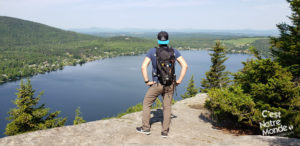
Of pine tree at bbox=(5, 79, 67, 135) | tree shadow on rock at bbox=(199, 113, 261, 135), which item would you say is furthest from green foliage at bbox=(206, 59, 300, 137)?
pine tree at bbox=(5, 79, 67, 135)

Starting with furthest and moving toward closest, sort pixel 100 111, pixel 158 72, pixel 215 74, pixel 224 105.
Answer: pixel 100 111
pixel 215 74
pixel 224 105
pixel 158 72

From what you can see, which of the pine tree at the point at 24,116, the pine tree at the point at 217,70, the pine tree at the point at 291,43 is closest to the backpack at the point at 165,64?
the pine tree at the point at 291,43

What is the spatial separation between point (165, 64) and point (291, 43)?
9.39 metres

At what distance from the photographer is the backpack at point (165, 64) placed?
19.4ft

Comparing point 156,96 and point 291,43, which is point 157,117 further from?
point 291,43

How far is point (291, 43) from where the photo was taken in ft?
36.9

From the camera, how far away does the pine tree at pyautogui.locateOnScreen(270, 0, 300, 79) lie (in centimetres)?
1078

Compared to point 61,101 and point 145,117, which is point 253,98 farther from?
point 61,101

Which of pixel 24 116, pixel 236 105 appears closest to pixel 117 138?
pixel 236 105

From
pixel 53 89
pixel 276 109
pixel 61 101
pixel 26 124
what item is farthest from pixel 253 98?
pixel 53 89

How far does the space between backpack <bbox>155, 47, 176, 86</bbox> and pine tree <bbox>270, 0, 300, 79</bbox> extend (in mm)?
7891

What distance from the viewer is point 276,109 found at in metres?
7.84

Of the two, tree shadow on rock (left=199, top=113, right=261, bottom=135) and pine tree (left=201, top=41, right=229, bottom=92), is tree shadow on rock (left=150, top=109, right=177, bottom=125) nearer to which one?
tree shadow on rock (left=199, top=113, right=261, bottom=135)

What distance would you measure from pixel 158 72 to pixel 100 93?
86.2 m
